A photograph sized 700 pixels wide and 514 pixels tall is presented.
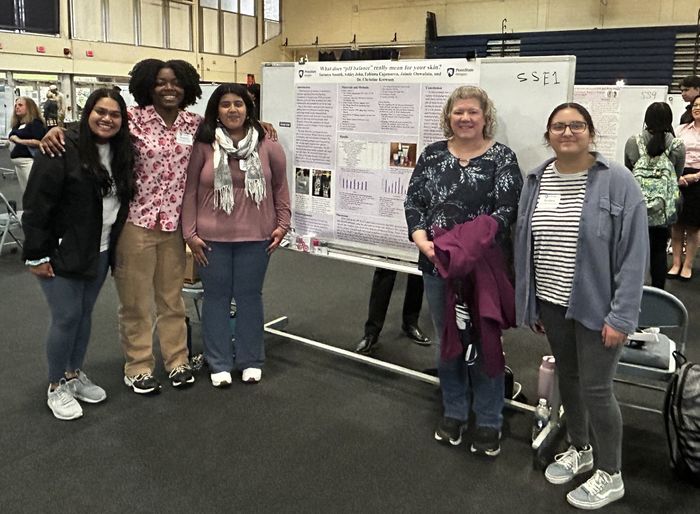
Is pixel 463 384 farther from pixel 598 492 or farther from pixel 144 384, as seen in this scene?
pixel 144 384

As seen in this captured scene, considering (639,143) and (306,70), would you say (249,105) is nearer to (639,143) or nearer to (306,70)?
(306,70)

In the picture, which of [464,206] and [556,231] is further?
[464,206]

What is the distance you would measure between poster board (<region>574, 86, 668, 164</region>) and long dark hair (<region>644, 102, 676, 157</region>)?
195 centimetres

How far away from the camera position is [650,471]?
2.43m

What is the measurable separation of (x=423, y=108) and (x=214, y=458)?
1.75 meters

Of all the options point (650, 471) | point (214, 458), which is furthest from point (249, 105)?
point (650, 471)

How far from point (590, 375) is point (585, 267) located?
371 mm

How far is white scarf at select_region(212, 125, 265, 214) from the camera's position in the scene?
292 cm

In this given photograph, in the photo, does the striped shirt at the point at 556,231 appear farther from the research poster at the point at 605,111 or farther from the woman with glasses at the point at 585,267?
the research poster at the point at 605,111

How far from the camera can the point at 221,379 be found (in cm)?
314

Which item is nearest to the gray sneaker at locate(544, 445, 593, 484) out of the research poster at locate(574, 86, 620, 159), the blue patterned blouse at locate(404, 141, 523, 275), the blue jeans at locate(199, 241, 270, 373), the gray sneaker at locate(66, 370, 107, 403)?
the blue patterned blouse at locate(404, 141, 523, 275)

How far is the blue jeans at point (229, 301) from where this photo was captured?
3.09 m

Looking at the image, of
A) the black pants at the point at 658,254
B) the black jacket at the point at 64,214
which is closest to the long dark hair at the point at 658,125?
the black pants at the point at 658,254

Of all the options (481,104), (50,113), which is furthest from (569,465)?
(50,113)
